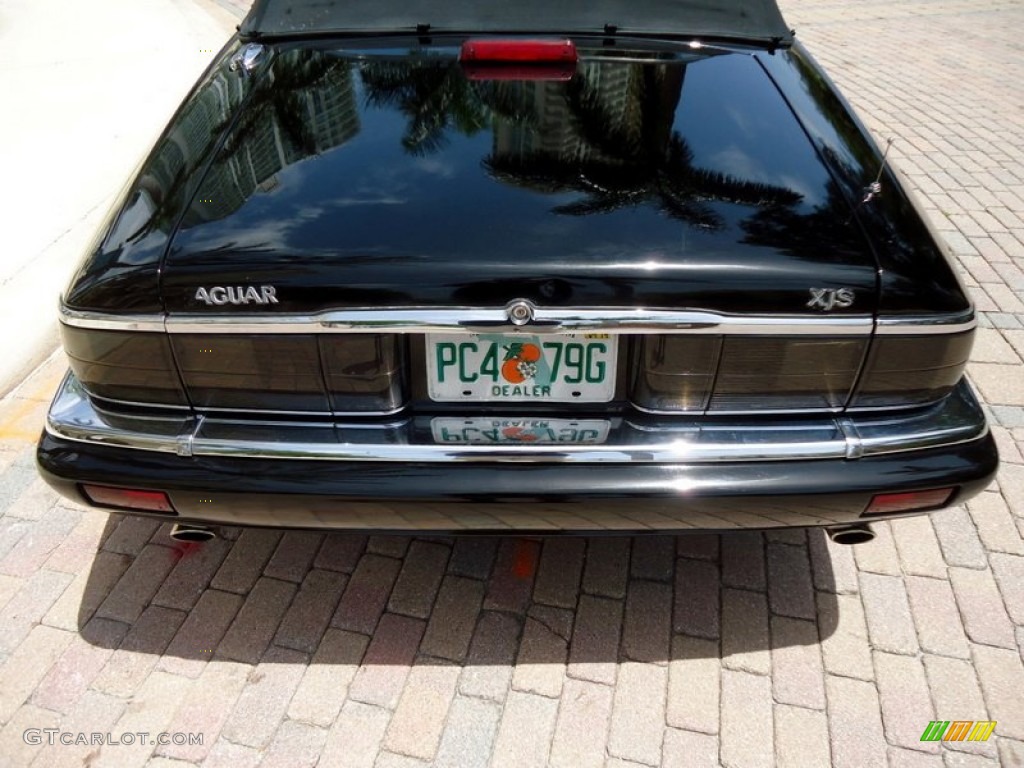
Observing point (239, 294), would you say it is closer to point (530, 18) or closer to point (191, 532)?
point (191, 532)

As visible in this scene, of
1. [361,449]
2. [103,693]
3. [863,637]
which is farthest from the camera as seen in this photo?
[863,637]

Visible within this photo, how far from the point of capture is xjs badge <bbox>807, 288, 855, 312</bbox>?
1662mm

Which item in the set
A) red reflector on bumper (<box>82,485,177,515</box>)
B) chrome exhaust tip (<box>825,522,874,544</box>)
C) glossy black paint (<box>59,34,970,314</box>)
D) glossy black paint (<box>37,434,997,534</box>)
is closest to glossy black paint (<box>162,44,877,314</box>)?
glossy black paint (<box>59,34,970,314</box>)

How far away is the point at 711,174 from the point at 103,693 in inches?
80.2

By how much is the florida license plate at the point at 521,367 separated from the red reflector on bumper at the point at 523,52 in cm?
105

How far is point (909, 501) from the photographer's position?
6.13ft

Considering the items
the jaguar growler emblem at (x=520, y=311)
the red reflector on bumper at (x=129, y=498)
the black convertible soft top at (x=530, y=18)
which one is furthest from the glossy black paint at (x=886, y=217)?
the red reflector on bumper at (x=129, y=498)

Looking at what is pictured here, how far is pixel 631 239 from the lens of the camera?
1667 millimetres

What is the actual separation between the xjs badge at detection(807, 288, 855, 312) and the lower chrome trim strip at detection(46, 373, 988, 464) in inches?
11.8

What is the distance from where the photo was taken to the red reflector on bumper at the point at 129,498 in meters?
1.87

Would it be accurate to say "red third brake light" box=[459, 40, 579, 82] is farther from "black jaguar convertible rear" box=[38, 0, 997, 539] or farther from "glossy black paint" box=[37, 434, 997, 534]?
"glossy black paint" box=[37, 434, 997, 534]

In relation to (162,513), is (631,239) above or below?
above

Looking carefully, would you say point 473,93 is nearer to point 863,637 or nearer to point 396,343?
point 396,343

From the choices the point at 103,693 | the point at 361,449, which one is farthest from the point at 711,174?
the point at 103,693
